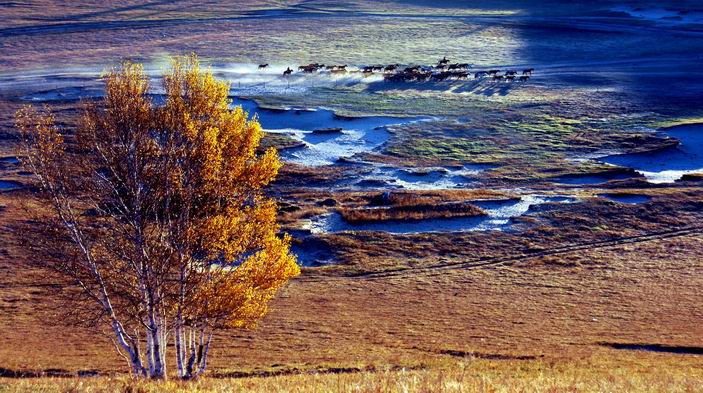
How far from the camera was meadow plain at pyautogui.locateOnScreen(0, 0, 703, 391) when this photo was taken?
84.9ft

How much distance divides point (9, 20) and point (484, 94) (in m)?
71.2

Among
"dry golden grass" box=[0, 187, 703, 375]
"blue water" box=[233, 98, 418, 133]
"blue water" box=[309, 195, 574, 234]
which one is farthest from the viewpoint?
"blue water" box=[233, 98, 418, 133]

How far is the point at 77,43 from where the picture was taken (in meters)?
100

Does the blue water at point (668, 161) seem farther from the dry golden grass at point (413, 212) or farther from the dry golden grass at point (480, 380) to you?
the dry golden grass at point (480, 380)

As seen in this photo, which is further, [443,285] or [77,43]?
[77,43]

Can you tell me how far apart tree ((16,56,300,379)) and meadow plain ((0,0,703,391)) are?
2113 mm

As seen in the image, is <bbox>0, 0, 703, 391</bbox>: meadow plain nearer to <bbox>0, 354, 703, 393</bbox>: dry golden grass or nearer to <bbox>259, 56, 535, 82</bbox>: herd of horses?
<bbox>0, 354, 703, 393</bbox>: dry golden grass

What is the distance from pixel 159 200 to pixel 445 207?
90.0 feet

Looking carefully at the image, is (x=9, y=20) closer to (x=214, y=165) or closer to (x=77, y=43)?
(x=77, y=43)

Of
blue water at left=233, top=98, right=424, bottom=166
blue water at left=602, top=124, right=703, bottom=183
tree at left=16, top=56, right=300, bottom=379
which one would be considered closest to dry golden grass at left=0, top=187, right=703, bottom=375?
tree at left=16, top=56, right=300, bottom=379

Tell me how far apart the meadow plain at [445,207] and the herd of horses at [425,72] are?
1521mm

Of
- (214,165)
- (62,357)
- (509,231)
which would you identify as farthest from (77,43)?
(214,165)

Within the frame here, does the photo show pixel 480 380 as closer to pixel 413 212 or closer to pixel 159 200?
pixel 159 200

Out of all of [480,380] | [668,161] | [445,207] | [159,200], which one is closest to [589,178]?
[668,161]
